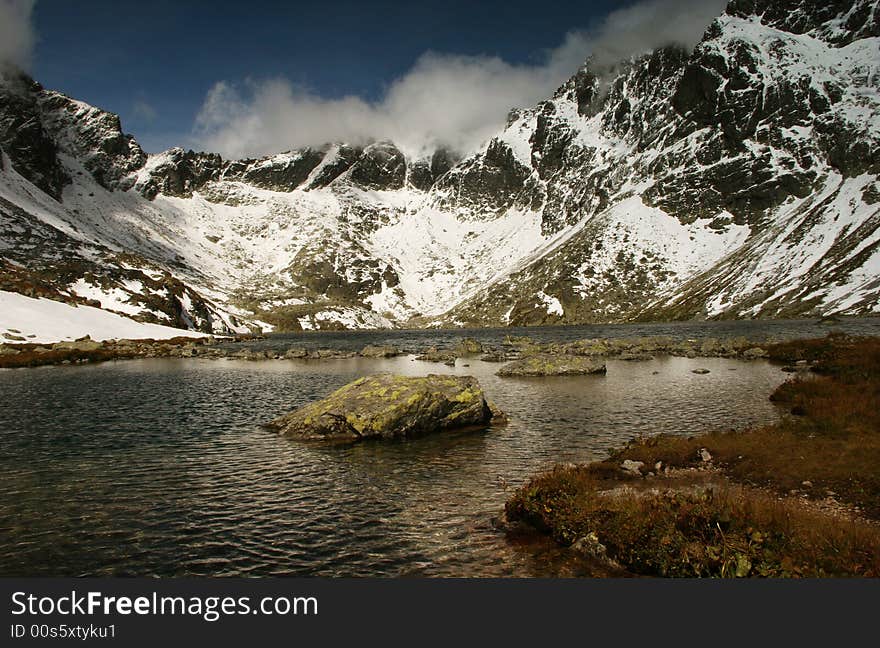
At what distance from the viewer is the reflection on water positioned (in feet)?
43.1

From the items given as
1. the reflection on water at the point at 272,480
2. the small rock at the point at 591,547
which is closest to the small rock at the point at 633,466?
the reflection on water at the point at 272,480

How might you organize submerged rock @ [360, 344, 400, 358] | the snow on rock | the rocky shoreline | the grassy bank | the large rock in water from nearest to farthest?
the grassy bank
the large rock in water
the rocky shoreline
the snow on rock
submerged rock @ [360, 344, 400, 358]

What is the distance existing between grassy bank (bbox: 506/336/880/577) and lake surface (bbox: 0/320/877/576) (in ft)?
4.91

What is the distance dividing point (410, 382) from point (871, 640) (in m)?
23.9

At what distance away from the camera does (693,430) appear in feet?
90.2

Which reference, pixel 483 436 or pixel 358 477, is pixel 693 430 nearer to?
pixel 483 436

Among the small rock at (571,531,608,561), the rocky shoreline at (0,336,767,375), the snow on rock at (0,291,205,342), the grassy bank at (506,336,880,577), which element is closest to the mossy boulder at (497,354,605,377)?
the rocky shoreline at (0,336,767,375)

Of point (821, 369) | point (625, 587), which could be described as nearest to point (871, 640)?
point (625, 587)

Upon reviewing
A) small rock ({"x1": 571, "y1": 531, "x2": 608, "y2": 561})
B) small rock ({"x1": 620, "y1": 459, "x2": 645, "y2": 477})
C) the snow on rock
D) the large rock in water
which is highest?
the snow on rock

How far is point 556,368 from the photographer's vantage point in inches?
2172

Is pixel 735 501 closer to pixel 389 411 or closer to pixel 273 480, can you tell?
pixel 273 480

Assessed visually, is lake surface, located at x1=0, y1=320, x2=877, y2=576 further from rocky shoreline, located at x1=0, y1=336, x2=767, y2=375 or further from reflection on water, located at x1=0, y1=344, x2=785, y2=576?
rocky shoreline, located at x1=0, y1=336, x2=767, y2=375

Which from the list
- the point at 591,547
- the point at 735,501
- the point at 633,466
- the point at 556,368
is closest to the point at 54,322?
the point at 556,368

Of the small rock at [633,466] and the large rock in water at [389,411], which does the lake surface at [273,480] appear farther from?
the small rock at [633,466]
